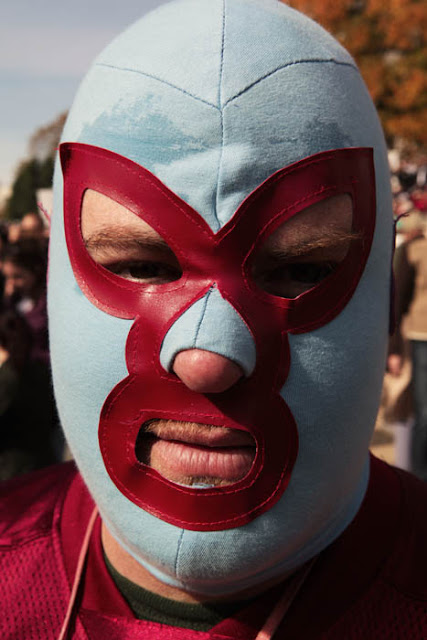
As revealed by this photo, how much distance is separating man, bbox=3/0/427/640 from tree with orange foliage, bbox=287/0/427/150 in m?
17.7

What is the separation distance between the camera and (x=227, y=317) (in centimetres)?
116

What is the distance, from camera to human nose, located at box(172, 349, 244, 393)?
1136 millimetres

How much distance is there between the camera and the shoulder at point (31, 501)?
1609 millimetres

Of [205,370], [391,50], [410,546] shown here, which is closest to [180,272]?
[205,370]

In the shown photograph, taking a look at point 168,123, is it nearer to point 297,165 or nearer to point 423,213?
point 297,165

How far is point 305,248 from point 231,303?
17 centimetres

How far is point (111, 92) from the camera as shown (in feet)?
4.25

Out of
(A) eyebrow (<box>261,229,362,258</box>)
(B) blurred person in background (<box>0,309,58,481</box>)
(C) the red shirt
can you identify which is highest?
(A) eyebrow (<box>261,229,362,258</box>)

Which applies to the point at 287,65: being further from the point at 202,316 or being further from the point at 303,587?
the point at 303,587

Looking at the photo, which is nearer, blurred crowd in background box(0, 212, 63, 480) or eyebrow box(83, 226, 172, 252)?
eyebrow box(83, 226, 172, 252)

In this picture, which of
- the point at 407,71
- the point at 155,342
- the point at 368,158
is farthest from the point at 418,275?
the point at 407,71

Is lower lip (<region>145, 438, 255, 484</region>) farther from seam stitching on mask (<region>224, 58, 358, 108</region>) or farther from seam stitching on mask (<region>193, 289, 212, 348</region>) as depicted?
seam stitching on mask (<region>224, 58, 358, 108</region>)

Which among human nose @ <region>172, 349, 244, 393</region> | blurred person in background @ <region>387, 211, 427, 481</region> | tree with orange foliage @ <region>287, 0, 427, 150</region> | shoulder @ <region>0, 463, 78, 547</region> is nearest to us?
human nose @ <region>172, 349, 244, 393</region>

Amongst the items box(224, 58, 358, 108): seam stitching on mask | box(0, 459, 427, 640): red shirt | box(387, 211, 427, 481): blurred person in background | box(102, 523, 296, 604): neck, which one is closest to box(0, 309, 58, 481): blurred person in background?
box(0, 459, 427, 640): red shirt
